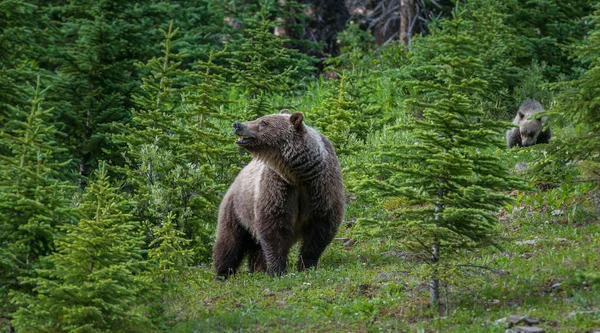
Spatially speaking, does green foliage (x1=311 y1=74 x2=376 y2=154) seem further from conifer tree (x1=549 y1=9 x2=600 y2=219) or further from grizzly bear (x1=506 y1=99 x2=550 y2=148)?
conifer tree (x1=549 y1=9 x2=600 y2=219)

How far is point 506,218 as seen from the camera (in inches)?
441

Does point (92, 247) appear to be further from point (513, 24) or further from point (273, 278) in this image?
point (513, 24)

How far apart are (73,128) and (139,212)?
5.00 m

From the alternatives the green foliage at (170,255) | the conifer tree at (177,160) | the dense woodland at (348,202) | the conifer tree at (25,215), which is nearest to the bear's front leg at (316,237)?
the dense woodland at (348,202)

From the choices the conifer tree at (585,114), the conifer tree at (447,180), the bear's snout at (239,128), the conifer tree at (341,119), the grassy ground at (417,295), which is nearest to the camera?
the grassy ground at (417,295)

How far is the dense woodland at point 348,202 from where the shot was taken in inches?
277

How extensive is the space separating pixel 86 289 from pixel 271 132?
389 centimetres

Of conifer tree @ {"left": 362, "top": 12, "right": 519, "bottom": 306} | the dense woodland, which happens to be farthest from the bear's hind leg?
conifer tree @ {"left": 362, "top": 12, "right": 519, "bottom": 306}

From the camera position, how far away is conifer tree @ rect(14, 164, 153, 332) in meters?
6.57

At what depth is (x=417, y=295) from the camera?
27.1ft

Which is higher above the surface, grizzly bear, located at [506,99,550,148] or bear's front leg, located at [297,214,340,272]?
grizzly bear, located at [506,99,550,148]

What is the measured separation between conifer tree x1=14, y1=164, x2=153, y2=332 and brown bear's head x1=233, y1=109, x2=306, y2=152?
3.19 meters

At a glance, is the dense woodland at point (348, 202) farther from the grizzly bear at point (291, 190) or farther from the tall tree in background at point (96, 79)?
the grizzly bear at point (291, 190)

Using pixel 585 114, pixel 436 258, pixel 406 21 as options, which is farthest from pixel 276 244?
pixel 406 21
